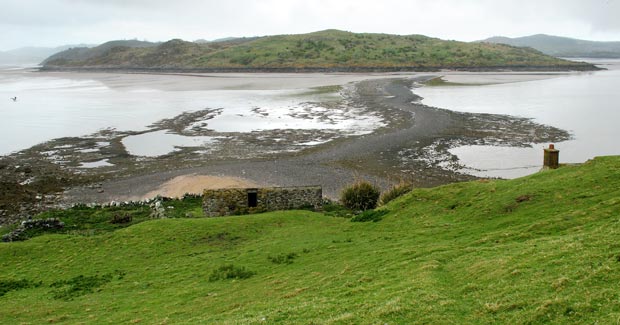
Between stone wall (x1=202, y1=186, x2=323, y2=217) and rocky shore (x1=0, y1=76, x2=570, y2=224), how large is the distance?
654 centimetres

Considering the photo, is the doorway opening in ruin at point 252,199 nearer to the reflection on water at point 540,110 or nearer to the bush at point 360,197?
the bush at point 360,197

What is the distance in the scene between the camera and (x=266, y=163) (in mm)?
46156

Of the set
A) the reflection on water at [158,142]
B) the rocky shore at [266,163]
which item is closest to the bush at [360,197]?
the rocky shore at [266,163]

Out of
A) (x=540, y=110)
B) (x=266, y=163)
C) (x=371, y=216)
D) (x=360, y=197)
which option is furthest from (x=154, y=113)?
(x=371, y=216)

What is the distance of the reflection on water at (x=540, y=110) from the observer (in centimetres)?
4459

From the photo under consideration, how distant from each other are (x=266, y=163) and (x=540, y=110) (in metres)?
49.2

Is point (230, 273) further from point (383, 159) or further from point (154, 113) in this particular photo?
point (154, 113)

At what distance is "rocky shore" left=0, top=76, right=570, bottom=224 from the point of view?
127 feet

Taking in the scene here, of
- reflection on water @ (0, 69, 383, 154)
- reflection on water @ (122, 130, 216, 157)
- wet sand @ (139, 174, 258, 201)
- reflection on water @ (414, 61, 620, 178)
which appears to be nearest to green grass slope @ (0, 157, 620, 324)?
wet sand @ (139, 174, 258, 201)

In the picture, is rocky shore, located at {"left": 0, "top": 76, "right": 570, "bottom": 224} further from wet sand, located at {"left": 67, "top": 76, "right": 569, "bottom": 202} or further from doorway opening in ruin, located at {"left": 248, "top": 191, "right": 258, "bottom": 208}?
doorway opening in ruin, located at {"left": 248, "top": 191, "right": 258, "bottom": 208}

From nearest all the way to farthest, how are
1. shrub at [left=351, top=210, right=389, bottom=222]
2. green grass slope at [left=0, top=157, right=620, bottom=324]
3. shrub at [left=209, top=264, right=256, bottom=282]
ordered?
green grass slope at [left=0, top=157, right=620, bottom=324] < shrub at [left=209, top=264, right=256, bottom=282] < shrub at [left=351, top=210, right=389, bottom=222]

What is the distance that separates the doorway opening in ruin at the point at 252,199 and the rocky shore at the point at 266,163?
28.2 feet

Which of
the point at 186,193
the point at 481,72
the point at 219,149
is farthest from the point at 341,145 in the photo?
the point at 481,72

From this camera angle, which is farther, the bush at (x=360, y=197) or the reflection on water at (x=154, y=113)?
the reflection on water at (x=154, y=113)
